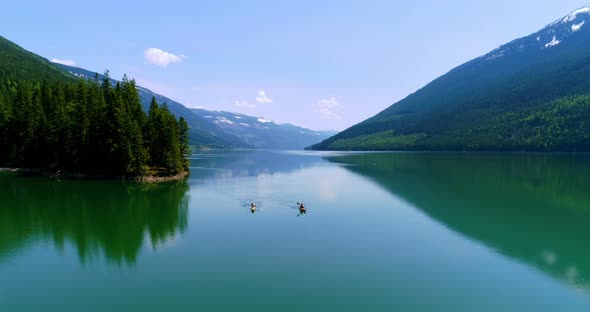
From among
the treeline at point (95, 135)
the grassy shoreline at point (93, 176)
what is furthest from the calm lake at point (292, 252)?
the treeline at point (95, 135)

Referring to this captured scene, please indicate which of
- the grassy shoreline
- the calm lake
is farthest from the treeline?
the calm lake

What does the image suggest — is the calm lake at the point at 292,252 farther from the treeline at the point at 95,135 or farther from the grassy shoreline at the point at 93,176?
the treeline at the point at 95,135

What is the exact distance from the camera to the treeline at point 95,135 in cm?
9288

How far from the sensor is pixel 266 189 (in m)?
86.2

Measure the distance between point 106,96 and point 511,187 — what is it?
111 meters

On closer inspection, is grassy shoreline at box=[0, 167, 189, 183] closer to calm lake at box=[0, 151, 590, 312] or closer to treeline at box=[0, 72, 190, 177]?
treeline at box=[0, 72, 190, 177]

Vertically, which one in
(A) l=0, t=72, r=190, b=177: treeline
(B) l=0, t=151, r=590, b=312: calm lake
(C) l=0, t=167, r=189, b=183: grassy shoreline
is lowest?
(B) l=0, t=151, r=590, b=312: calm lake

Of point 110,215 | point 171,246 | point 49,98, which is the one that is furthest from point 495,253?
point 49,98

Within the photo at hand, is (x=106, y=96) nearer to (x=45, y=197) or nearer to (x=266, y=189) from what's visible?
(x=45, y=197)

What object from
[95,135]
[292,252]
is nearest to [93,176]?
[95,135]

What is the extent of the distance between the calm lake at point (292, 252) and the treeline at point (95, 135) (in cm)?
2161

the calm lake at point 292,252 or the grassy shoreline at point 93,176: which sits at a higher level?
the grassy shoreline at point 93,176

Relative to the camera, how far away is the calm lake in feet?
85.5

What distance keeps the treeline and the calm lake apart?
21613mm
